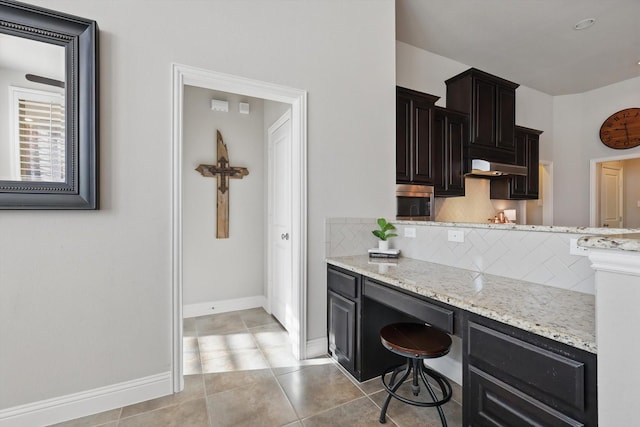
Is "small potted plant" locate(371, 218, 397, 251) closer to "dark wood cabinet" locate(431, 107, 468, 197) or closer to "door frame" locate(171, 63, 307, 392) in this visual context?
"door frame" locate(171, 63, 307, 392)

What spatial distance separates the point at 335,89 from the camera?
2.61 metres

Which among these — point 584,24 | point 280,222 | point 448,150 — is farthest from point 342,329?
point 584,24

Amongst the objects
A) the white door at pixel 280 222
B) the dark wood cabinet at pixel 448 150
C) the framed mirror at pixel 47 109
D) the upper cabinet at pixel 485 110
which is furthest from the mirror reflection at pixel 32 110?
the upper cabinet at pixel 485 110

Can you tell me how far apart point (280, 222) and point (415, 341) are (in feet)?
6.23

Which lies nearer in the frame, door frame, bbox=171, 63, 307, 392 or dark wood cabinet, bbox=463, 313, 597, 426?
dark wood cabinet, bbox=463, 313, 597, 426

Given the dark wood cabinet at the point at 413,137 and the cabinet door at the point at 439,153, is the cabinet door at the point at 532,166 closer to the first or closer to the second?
the cabinet door at the point at 439,153

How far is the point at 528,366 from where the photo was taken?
1.06 m

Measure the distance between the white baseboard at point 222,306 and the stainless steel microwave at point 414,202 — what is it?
200 cm

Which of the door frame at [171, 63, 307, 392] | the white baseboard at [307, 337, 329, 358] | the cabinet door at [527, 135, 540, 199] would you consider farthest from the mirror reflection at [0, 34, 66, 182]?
the cabinet door at [527, 135, 540, 199]

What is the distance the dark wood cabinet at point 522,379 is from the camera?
3.07 ft

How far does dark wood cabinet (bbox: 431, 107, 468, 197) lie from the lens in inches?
138

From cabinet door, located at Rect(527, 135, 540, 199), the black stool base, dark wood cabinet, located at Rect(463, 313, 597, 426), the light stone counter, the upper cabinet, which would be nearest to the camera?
dark wood cabinet, located at Rect(463, 313, 597, 426)

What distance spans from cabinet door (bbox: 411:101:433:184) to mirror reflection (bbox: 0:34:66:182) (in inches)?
116

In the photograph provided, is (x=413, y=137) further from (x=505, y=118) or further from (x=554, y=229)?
(x=554, y=229)
